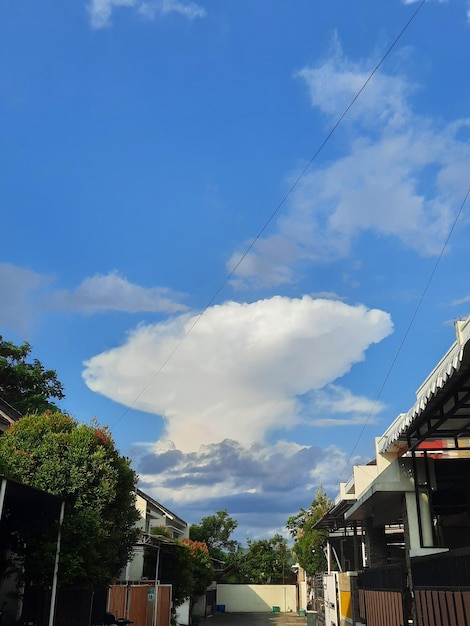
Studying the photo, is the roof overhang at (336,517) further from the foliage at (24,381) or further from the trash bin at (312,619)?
the foliage at (24,381)

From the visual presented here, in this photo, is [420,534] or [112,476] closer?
[420,534]

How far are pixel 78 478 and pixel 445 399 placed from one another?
6394mm

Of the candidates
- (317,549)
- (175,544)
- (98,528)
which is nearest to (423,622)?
(98,528)

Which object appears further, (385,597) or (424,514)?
(424,514)

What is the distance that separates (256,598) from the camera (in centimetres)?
4391

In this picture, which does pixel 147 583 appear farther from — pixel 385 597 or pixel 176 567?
pixel 385 597

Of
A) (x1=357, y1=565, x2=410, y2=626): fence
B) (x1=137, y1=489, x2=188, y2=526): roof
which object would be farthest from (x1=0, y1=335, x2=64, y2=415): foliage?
(x1=357, y1=565, x2=410, y2=626): fence

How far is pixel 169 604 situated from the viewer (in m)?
18.8

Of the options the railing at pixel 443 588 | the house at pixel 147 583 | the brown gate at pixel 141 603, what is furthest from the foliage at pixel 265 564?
the railing at pixel 443 588

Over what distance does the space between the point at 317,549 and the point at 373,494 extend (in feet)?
70.4

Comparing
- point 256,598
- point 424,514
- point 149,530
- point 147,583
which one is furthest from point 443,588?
point 256,598

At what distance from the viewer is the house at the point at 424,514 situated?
690cm

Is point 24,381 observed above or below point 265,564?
above

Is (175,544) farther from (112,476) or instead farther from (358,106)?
(358,106)
